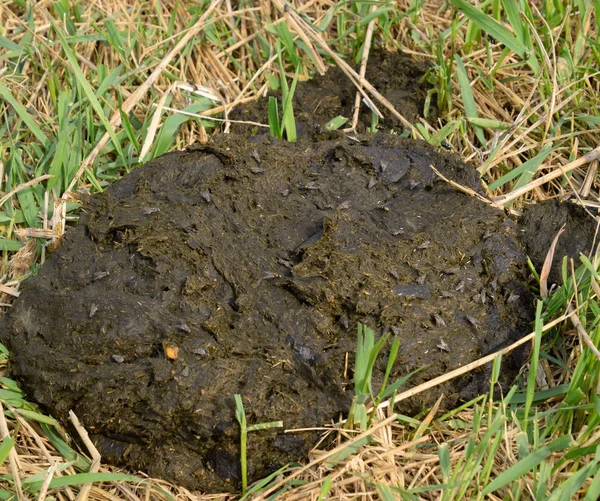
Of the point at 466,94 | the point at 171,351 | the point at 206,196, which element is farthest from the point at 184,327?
the point at 466,94

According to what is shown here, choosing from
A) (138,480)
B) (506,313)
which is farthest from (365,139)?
(138,480)

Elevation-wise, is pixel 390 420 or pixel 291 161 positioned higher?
pixel 291 161

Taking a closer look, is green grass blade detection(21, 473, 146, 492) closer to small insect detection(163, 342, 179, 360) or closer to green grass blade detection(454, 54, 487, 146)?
small insect detection(163, 342, 179, 360)

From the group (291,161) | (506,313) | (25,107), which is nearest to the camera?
(506,313)

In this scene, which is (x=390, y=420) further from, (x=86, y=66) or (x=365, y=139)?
(x=86, y=66)

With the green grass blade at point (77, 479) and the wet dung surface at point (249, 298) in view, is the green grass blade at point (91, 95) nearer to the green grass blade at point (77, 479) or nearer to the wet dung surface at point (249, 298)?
the wet dung surface at point (249, 298)

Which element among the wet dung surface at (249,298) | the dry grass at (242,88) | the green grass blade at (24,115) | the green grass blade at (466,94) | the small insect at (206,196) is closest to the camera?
→ the wet dung surface at (249,298)

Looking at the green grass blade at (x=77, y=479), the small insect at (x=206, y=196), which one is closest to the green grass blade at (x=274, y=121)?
the small insect at (x=206, y=196)
